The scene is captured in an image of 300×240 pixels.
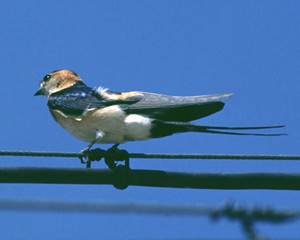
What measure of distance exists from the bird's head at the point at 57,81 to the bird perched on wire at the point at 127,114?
30.0 inches

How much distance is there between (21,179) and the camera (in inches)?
163

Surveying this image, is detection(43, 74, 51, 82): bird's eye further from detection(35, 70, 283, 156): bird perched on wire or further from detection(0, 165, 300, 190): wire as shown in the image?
detection(0, 165, 300, 190): wire

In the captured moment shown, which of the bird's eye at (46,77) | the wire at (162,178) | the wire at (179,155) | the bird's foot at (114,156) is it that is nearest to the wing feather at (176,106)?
the bird's foot at (114,156)

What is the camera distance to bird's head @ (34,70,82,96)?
743 cm

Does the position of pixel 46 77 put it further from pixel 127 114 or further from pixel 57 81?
pixel 127 114

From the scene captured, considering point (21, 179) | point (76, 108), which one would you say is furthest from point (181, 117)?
point (21, 179)

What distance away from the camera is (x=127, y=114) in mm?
6078

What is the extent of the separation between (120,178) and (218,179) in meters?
0.74

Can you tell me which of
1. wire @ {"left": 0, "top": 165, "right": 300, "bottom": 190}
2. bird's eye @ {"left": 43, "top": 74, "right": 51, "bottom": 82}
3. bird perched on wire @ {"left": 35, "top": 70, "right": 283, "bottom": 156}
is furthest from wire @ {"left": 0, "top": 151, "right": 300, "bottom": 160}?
bird's eye @ {"left": 43, "top": 74, "right": 51, "bottom": 82}

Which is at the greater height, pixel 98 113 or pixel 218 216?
pixel 98 113

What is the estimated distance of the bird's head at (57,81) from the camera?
7.43m

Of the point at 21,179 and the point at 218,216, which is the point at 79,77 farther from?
the point at 218,216

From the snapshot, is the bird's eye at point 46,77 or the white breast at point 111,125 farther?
the bird's eye at point 46,77

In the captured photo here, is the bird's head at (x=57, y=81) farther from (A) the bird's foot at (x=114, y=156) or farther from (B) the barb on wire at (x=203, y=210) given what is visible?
(B) the barb on wire at (x=203, y=210)
